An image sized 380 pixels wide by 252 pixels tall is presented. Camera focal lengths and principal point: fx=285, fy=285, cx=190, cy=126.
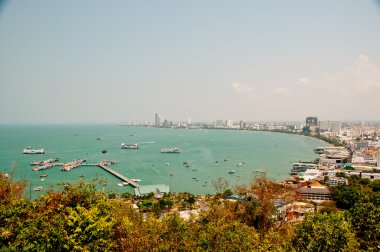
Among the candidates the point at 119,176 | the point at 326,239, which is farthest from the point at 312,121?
the point at 326,239

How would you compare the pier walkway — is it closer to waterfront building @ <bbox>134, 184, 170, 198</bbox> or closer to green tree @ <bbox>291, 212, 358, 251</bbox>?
waterfront building @ <bbox>134, 184, 170, 198</bbox>

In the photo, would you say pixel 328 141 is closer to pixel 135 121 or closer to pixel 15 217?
pixel 15 217

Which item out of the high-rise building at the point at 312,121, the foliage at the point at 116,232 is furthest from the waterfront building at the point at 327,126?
the foliage at the point at 116,232

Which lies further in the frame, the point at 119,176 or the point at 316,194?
the point at 119,176

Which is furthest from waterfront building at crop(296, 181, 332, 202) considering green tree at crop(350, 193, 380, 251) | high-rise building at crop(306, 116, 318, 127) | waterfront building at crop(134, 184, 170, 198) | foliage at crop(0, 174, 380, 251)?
high-rise building at crop(306, 116, 318, 127)

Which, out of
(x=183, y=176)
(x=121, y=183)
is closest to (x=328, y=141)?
(x=183, y=176)

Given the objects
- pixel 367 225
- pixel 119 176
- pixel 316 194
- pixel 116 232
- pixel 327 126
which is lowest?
pixel 119 176

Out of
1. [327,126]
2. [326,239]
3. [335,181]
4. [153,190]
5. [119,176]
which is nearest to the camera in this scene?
[326,239]

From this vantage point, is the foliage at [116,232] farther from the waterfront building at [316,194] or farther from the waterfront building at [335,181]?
the waterfront building at [335,181]

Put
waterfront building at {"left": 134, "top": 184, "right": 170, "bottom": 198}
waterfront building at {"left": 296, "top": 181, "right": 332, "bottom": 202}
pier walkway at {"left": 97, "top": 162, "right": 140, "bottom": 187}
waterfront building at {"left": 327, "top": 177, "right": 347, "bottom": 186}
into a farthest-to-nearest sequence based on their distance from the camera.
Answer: pier walkway at {"left": 97, "top": 162, "right": 140, "bottom": 187} < waterfront building at {"left": 327, "top": 177, "right": 347, "bottom": 186} < waterfront building at {"left": 134, "top": 184, "right": 170, "bottom": 198} < waterfront building at {"left": 296, "top": 181, "right": 332, "bottom": 202}

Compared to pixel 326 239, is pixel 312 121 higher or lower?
higher

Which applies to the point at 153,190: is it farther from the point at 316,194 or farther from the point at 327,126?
the point at 327,126

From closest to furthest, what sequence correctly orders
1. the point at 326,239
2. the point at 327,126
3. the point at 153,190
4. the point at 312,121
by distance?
the point at 326,239 < the point at 153,190 < the point at 327,126 < the point at 312,121
